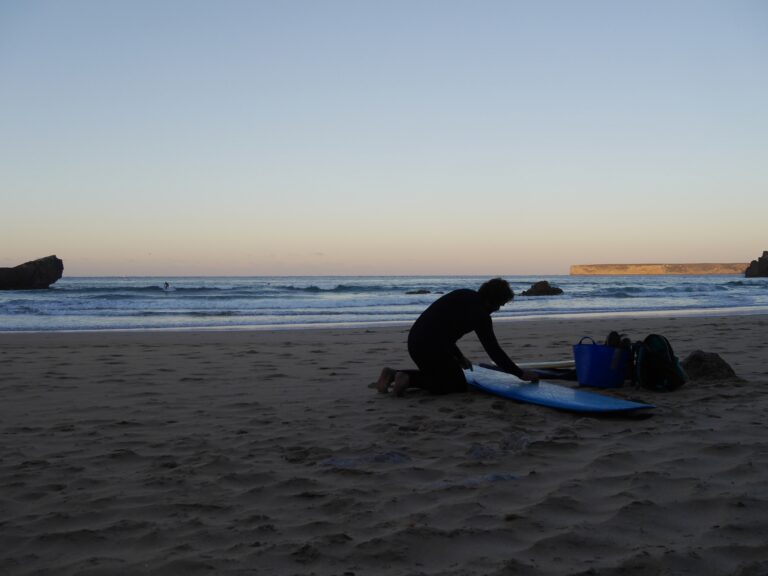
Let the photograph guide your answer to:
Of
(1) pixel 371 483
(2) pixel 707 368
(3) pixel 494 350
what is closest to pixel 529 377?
(3) pixel 494 350

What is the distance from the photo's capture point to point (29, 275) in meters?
38.5

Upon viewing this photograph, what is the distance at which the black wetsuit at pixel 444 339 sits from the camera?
16.9 feet

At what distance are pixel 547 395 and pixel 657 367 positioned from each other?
1152 mm

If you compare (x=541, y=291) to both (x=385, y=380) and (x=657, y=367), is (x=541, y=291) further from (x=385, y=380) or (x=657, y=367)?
(x=385, y=380)

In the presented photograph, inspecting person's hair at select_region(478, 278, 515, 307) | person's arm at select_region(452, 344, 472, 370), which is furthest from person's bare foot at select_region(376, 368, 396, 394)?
person's hair at select_region(478, 278, 515, 307)

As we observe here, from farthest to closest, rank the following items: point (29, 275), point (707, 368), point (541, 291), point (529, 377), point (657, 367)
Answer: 1. point (29, 275)
2. point (541, 291)
3. point (707, 368)
4. point (657, 367)
5. point (529, 377)

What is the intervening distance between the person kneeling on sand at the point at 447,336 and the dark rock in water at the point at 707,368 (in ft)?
5.68

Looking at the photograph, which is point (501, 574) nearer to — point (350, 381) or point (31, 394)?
point (350, 381)

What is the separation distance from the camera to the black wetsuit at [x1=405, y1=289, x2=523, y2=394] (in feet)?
16.9

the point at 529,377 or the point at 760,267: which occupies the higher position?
the point at 760,267

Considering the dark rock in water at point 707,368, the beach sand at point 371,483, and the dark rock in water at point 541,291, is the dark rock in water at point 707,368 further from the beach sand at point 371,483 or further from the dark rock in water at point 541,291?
the dark rock in water at point 541,291

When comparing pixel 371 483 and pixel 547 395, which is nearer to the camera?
pixel 371 483

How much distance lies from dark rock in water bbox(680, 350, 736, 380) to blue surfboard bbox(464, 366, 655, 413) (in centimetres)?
141

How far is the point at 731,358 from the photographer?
7324mm
